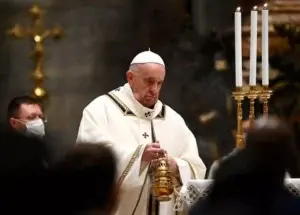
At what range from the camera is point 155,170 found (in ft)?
15.5

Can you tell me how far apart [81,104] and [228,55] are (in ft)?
4.06

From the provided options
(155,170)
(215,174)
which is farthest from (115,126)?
(215,174)

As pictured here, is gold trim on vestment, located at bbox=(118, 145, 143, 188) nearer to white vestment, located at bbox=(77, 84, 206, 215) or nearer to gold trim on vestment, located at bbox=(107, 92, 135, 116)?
white vestment, located at bbox=(77, 84, 206, 215)

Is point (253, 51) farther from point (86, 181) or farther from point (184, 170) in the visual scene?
point (86, 181)

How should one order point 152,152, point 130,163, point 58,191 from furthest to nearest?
1. point 130,163
2. point 152,152
3. point 58,191

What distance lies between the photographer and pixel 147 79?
5.12 metres

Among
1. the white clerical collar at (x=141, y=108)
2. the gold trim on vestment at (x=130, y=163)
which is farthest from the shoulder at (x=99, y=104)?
the gold trim on vestment at (x=130, y=163)

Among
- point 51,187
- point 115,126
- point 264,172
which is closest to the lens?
point 51,187

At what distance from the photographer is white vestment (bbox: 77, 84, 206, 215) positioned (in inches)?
195

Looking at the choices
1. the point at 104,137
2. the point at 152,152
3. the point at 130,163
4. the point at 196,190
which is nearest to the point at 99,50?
the point at 104,137

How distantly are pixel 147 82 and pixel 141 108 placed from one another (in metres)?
0.20

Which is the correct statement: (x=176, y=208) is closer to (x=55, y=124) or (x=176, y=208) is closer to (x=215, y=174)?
(x=215, y=174)

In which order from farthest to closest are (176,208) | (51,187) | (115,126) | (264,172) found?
1. (115,126)
2. (176,208)
3. (264,172)
4. (51,187)

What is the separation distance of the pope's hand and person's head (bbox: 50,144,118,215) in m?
2.20
